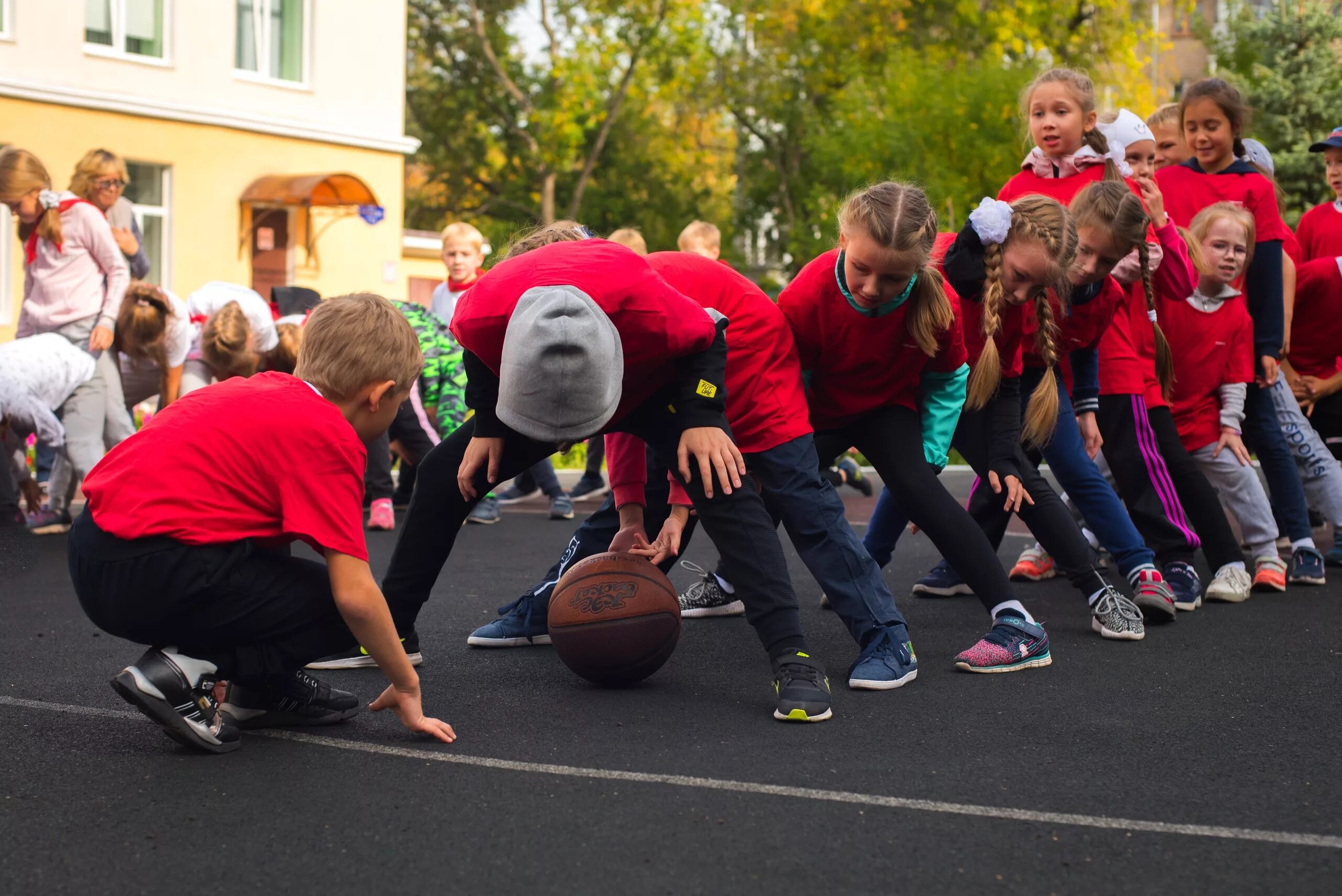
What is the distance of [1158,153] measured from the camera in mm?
7887

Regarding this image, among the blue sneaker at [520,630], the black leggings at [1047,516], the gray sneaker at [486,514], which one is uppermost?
the black leggings at [1047,516]

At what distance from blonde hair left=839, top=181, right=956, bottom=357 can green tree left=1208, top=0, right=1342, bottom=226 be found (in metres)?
21.1

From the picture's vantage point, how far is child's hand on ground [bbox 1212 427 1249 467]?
673cm

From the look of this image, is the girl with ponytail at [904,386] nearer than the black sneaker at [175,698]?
No

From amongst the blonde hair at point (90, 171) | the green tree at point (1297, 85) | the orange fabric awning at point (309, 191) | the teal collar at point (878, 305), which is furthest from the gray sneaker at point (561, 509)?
the green tree at point (1297, 85)

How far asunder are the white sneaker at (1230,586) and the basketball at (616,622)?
115 inches

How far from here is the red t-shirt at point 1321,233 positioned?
815 centimetres

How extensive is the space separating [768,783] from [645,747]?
474 mm

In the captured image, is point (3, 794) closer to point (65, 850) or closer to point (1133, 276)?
point (65, 850)

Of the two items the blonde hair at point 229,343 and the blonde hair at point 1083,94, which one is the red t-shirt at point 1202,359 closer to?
the blonde hair at point 1083,94

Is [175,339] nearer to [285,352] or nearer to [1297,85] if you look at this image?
[285,352]

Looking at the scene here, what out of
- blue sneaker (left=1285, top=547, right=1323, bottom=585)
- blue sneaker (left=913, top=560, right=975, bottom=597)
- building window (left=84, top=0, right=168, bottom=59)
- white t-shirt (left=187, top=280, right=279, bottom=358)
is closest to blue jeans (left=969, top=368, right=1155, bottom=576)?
blue sneaker (left=913, top=560, right=975, bottom=597)

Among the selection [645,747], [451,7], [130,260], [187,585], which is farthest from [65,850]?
[451,7]

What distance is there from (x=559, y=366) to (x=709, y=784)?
1142 millimetres
